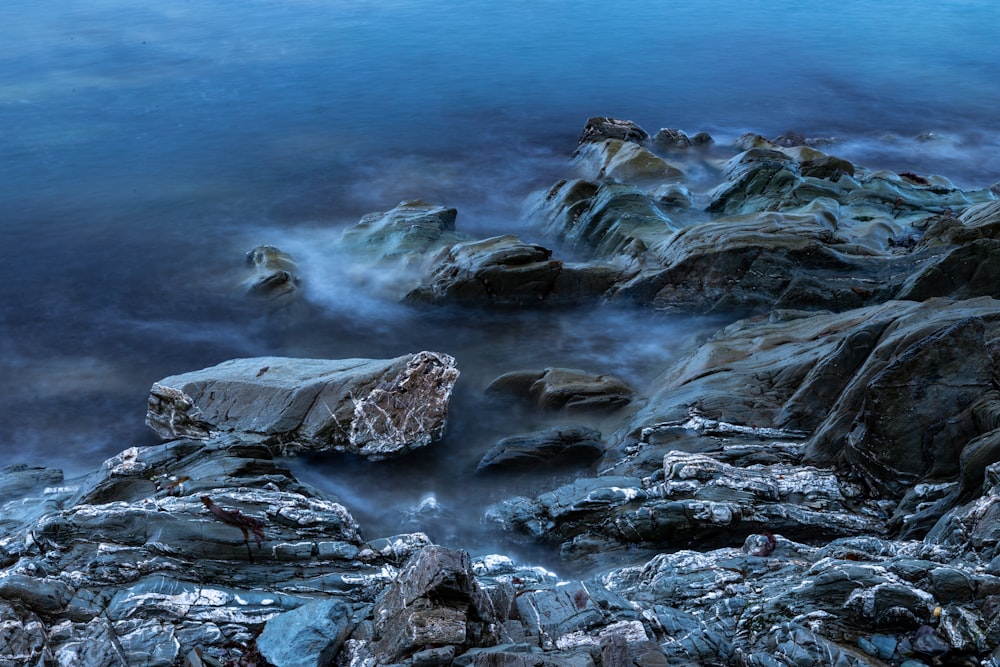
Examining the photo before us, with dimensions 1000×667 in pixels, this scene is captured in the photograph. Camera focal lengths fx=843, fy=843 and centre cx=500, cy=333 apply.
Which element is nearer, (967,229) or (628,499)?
(628,499)

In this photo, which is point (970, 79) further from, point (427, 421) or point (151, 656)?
point (151, 656)

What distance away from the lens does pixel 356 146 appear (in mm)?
27344

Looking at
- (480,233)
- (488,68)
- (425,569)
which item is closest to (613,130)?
(480,233)

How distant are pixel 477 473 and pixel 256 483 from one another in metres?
3.67

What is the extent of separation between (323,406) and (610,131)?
1700 centimetres

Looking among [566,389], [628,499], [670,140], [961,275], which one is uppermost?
[961,275]

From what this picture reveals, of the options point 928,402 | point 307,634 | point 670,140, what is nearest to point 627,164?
point 670,140

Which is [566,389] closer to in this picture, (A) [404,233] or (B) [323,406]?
(B) [323,406]

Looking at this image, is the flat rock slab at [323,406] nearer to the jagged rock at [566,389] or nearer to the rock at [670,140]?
the jagged rock at [566,389]

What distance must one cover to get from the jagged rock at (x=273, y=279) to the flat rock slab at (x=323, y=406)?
4.71 m

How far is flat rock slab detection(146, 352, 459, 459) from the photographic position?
41.1 ft

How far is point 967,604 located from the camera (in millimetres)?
6762

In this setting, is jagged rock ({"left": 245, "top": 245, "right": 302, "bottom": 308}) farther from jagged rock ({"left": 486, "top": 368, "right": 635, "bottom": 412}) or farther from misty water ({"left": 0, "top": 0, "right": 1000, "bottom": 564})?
jagged rock ({"left": 486, "top": 368, "right": 635, "bottom": 412})

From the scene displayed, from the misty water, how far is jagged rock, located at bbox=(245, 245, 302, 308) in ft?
1.30
